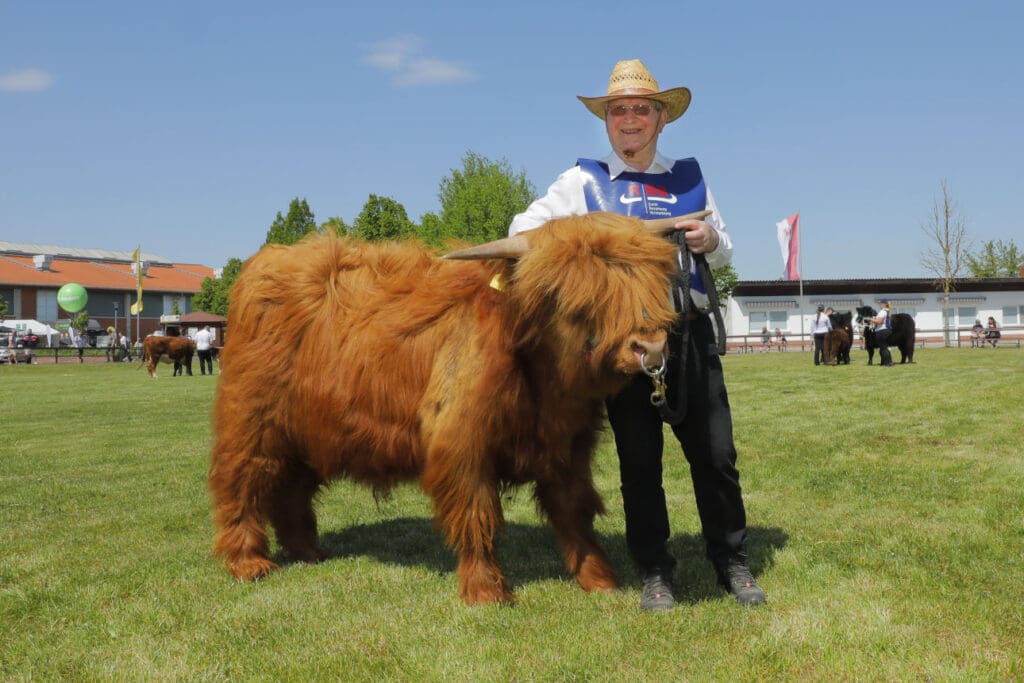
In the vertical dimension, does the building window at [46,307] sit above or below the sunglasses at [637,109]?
above

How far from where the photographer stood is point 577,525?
14.5 ft

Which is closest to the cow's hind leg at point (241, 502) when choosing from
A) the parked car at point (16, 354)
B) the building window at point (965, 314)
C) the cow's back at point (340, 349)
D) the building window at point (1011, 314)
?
the cow's back at point (340, 349)

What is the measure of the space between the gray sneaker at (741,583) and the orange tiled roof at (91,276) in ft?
252

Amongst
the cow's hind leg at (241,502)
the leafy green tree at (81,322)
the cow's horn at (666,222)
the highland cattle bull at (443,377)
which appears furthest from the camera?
the leafy green tree at (81,322)

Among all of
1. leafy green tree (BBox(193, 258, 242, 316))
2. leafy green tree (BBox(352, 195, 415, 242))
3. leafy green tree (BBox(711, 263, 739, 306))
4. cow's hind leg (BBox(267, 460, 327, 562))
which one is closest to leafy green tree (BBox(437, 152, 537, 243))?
leafy green tree (BBox(352, 195, 415, 242))

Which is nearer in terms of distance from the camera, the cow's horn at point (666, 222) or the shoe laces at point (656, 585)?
the cow's horn at point (666, 222)

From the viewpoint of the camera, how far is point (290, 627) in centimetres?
390

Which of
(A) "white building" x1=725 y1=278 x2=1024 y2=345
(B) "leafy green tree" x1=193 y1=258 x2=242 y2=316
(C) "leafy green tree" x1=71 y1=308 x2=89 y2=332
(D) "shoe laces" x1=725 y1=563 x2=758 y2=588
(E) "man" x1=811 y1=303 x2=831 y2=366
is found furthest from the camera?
(B) "leafy green tree" x1=193 y1=258 x2=242 y2=316

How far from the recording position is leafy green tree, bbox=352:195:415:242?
40812 mm

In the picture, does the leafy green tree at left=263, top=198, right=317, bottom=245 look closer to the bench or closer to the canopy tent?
the canopy tent

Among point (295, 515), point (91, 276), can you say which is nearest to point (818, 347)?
point (295, 515)

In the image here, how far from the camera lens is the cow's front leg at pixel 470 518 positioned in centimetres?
408

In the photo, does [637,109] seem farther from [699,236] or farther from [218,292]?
[218,292]

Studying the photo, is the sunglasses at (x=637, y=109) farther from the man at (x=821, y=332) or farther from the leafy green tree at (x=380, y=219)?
the leafy green tree at (x=380, y=219)
